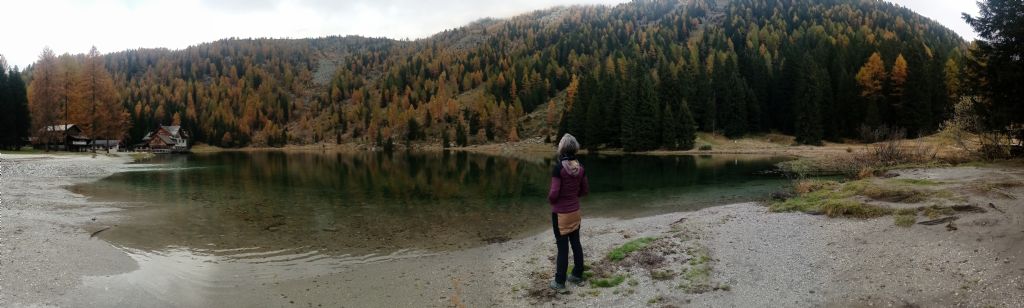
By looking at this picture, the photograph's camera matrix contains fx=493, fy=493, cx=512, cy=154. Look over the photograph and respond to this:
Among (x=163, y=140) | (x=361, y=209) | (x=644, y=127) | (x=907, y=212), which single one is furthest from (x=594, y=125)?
(x=163, y=140)

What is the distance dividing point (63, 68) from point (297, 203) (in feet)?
212

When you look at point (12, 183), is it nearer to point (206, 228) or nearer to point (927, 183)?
point (206, 228)

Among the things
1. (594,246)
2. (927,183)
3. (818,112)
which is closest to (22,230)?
(594,246)

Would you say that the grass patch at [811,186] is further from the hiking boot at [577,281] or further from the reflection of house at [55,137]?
the reflection of house at [55,137]

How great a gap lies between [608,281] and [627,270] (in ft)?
3.27

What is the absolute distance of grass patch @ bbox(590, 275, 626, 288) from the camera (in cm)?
951

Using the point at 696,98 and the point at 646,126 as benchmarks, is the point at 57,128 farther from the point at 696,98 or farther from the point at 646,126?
the point at 696,98

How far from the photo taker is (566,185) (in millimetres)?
9031

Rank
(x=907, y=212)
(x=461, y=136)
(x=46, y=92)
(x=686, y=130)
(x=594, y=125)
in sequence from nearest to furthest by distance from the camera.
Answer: (x=907, y=212) < (x=46, y=92) < (x=686, y=130) < (x=594, y=125) < (x=461, y=136)

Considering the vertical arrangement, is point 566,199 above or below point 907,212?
above

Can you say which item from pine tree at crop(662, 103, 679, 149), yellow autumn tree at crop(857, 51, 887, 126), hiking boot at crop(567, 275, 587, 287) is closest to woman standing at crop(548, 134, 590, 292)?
hiking boot at crop(567, 275, 587, 287)

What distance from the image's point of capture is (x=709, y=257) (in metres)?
10.9

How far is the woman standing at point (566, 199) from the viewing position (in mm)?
8953

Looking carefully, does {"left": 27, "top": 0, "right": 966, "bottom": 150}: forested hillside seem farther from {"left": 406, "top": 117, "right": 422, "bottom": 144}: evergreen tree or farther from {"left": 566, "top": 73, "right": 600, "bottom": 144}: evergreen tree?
{"left": 406, "top": 117, "right": 422, "bottom": 144}: evergreen tree
